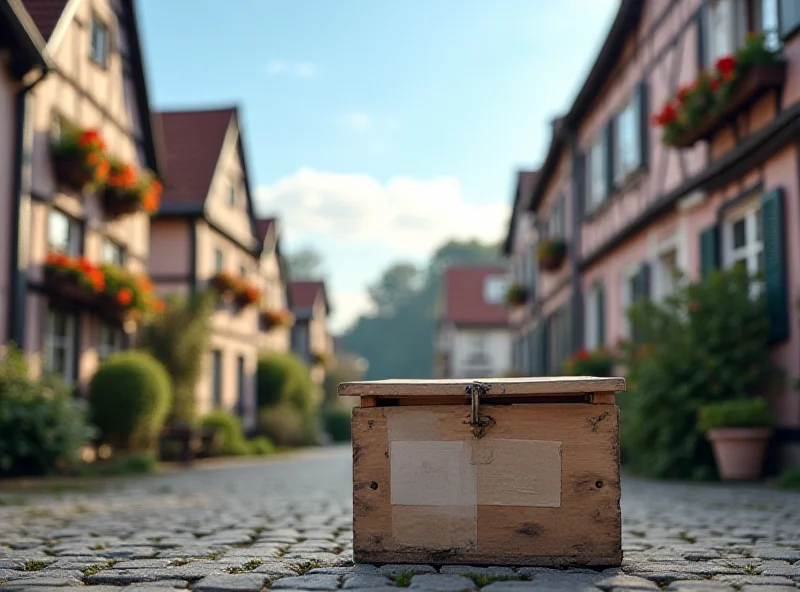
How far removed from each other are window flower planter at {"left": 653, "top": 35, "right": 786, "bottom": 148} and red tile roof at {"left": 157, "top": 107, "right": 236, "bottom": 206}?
42.4 feet

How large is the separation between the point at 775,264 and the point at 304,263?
71.7 m

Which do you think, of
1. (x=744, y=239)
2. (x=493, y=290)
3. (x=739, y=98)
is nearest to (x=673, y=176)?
(x=744, y=239)

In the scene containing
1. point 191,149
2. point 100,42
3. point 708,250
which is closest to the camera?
point 708,250

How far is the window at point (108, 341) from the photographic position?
16837 mm

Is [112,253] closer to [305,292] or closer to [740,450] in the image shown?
[740,450]

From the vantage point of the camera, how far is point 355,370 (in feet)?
157

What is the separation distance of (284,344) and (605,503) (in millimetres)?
29722

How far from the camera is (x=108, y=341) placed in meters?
17.2

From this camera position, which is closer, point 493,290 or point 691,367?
point 691,367

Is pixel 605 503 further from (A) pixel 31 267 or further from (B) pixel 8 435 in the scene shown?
(A) pixel 31 267

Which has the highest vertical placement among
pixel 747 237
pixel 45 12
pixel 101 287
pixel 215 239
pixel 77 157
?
pixel 45 12

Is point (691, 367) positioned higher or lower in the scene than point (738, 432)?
higher

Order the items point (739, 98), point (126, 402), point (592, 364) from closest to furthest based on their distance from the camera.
→ point (739, 98)
point (592, 364)
point (126, 402)

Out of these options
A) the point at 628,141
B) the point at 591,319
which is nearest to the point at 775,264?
the point at 628,141
